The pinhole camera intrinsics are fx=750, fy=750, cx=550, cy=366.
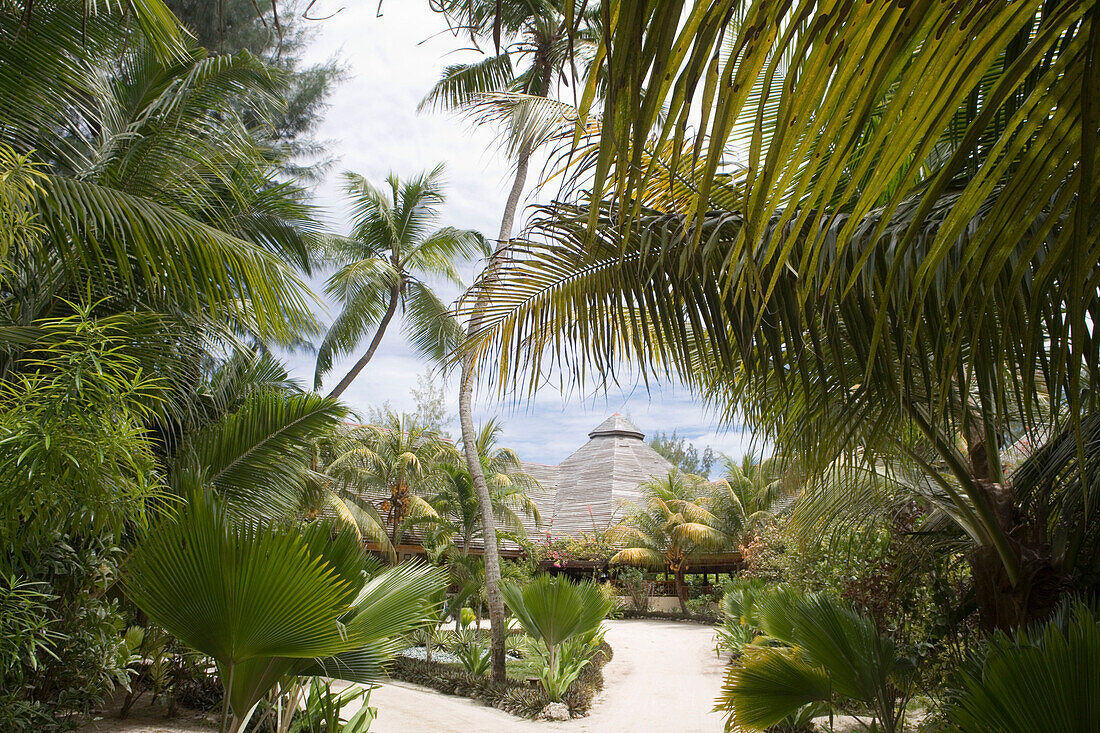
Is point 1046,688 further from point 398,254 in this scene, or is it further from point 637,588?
point 637,588

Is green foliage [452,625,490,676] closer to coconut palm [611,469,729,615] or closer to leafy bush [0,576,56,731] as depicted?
leafy bush [0,576,56,731]

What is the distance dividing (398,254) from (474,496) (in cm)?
620

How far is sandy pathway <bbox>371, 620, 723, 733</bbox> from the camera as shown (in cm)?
919

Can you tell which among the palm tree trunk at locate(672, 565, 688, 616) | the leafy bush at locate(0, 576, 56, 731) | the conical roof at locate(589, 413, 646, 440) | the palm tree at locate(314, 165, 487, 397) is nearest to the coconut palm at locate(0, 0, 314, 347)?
the leafy bush at locate(0, 576, 56, 731)

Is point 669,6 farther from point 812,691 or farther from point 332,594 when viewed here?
point 812,691

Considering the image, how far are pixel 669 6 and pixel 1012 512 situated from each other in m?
4.19

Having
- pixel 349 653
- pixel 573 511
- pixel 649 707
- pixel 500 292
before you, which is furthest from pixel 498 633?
pixel 573 511

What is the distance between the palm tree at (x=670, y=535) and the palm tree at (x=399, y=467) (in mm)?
8127

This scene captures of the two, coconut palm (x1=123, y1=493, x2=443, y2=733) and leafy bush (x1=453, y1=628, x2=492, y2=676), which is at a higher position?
coconut palm (x1=123, y1=493, x2=443, y2=733)

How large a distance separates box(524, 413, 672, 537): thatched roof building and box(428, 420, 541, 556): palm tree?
683 centimetres

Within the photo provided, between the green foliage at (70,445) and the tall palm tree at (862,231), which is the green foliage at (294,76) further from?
the tall palm tree at (862,231)

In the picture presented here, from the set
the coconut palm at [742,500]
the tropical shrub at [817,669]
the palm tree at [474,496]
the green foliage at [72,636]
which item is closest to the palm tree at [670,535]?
the coconut palm at [742,500]

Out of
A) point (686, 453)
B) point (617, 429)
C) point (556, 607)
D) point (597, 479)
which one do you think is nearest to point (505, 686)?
point (556, 607)

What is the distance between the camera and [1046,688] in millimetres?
2164
